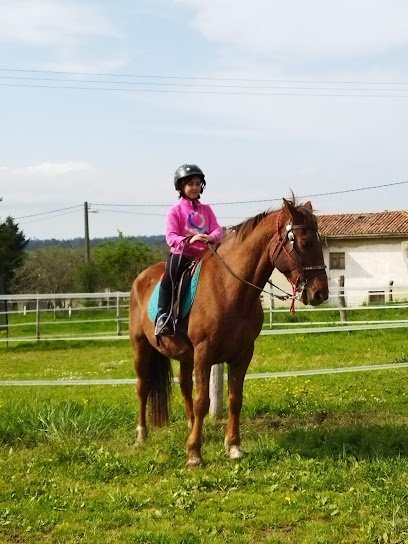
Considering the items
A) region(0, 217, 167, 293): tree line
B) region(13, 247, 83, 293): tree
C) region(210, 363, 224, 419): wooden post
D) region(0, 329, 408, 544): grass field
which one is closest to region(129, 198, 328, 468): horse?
region(0, 329, 408, 544): grass field

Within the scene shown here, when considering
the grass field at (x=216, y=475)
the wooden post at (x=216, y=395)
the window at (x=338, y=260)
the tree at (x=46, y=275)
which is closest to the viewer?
the grass field at (x=216, y=475)

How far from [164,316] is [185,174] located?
1.26 m

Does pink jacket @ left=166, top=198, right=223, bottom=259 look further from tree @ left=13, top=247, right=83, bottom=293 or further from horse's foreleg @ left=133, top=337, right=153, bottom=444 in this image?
tree @ left=13, top=247, right=83, bottom=293

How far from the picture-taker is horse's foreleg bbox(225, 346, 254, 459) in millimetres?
5711

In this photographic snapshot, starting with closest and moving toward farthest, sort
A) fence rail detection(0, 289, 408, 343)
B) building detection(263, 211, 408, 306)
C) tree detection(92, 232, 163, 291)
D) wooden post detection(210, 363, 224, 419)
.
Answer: wooden post detection(210, 363, 224, 419) → fence rail detection(0, 289, 408, 343) → building detection(263, 211, 408, 306) → tree detection(92, 232, 163, 291)

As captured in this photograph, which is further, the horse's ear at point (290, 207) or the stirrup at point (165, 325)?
the stirrup at point (165, 325)

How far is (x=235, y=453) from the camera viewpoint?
5.58 metres

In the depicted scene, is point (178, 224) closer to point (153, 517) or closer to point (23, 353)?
point (153, 517)

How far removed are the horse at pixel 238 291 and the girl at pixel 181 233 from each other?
6.7 inches

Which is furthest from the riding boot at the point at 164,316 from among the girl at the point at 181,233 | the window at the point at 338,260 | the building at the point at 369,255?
the window at the point at 338,260

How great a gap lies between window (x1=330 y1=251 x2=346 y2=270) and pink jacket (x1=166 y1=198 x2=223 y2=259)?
30591mm

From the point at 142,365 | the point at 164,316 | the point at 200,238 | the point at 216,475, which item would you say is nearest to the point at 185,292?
the point at 164,316

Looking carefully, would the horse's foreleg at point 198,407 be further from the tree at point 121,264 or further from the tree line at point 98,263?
the tree at point 121,264

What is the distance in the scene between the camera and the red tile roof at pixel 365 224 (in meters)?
34.8
